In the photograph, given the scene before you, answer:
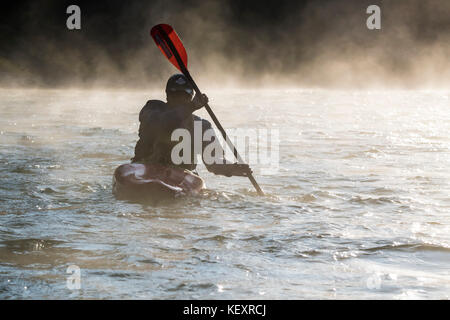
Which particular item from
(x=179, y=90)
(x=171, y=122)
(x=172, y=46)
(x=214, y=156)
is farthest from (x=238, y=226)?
(x=172, y=46)

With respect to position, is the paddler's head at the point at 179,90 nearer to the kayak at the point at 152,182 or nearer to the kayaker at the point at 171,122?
the kayaker at the point at 171,122

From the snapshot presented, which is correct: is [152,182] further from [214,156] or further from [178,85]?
[178,85]

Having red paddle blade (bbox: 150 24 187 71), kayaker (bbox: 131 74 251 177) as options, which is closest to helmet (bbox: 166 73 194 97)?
kayaker (bbox: 131 74 251 177)

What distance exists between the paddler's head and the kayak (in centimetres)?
65

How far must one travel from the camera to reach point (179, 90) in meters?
7.06

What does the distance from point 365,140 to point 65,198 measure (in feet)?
24.5

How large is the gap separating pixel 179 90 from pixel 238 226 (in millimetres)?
1522

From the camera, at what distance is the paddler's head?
7.06 meters

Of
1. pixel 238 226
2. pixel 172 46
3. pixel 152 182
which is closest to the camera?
pixel 238 226

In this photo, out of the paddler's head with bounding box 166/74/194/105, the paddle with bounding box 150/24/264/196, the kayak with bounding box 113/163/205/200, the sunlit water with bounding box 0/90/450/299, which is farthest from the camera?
the paddle with bounding box 150/24/264/196

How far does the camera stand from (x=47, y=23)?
2578cm

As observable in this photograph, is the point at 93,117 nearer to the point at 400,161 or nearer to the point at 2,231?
the point at 400,161

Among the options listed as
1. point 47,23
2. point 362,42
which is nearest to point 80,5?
point 47,23

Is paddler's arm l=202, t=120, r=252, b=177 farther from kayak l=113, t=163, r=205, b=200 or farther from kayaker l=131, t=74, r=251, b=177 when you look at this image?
kayak l=113, t=163, r=205, b=200
